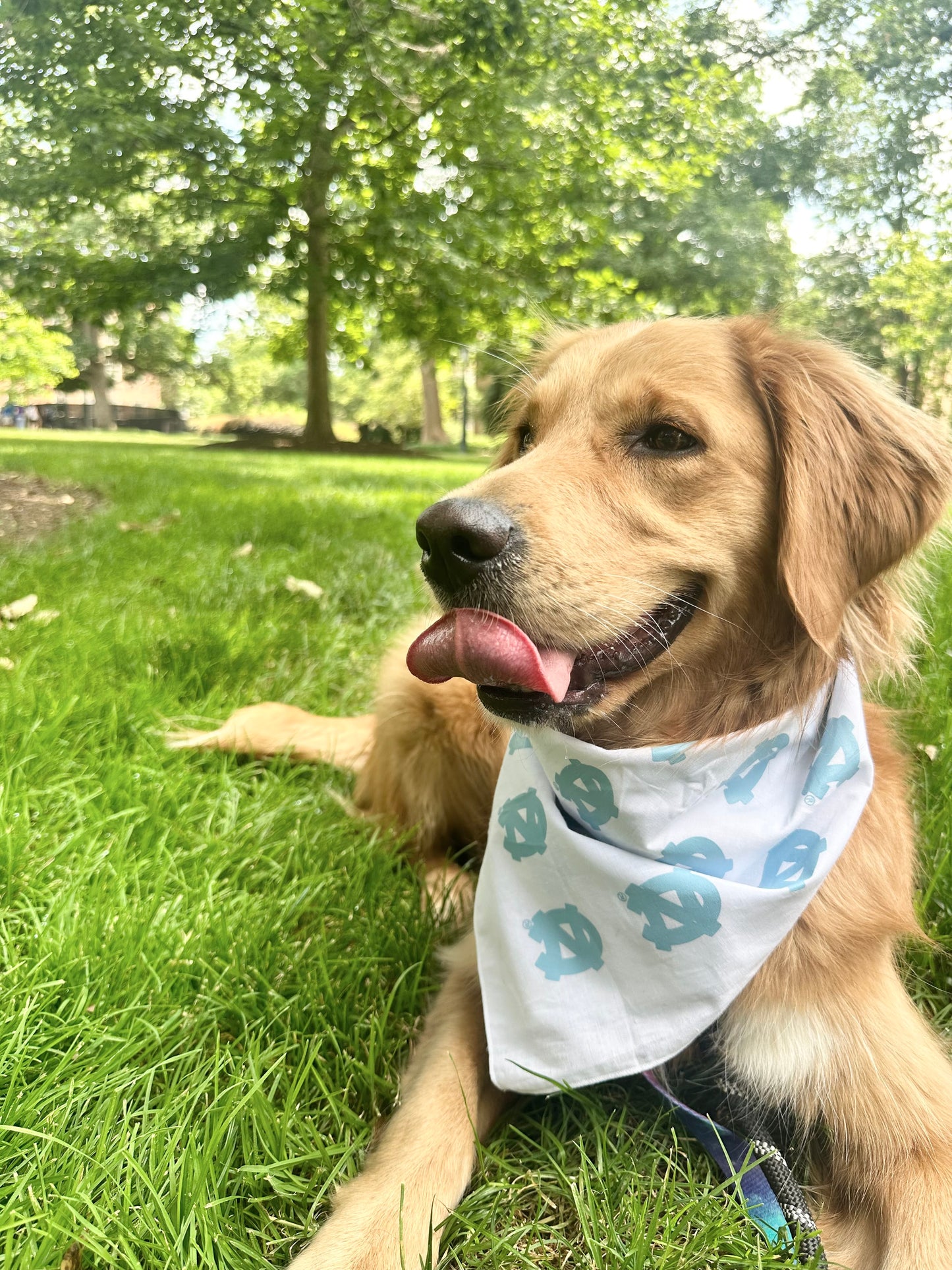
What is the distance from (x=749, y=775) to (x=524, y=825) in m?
0.51

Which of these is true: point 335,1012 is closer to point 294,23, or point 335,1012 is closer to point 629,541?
point 629,541

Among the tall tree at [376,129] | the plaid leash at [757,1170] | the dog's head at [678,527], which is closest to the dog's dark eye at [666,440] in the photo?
the dog's head at [678,527]

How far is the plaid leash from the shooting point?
125cm

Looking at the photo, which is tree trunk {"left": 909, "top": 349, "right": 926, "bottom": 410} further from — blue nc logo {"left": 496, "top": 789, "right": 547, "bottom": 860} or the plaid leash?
the plaid leash

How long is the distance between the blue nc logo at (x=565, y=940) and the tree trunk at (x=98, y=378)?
8.04 metres

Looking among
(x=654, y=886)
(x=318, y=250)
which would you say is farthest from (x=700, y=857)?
(x=318, y=250)

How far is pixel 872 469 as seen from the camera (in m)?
1.68

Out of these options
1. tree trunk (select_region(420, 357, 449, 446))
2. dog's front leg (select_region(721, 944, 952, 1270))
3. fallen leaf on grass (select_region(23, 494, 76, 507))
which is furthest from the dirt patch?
tree trunk (select_region(420, 357, 449, 446))

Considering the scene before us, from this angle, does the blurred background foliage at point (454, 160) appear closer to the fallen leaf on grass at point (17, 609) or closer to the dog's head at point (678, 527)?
the dog's head at point (678, 527)

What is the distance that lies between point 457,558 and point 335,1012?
0.94 m

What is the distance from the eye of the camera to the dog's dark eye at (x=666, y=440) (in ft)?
5.56

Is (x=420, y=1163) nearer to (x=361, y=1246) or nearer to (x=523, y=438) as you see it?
(x=361, y=1246)

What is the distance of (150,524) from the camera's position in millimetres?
6363

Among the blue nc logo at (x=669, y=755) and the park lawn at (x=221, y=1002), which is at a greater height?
the blue nc logo at (x=669, y=755)
